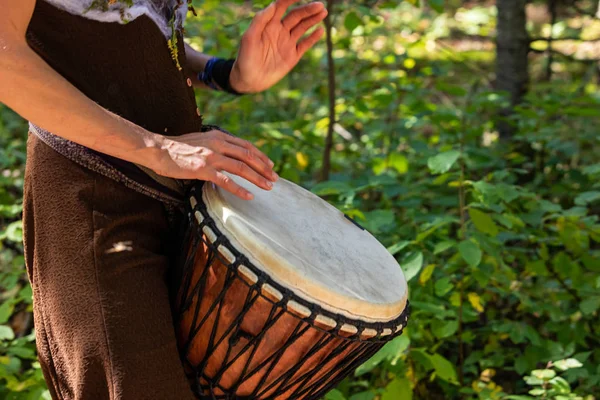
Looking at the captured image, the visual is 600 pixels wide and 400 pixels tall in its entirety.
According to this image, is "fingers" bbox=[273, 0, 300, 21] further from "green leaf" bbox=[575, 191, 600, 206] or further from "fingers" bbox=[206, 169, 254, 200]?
"green leaf" bbox=[575, 191, 600, 206]

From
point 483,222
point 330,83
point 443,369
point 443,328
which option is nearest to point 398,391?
point 443,369

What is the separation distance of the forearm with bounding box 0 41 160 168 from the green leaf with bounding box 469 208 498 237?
4.05 feet

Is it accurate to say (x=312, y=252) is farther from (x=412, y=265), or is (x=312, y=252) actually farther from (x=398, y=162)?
(x=398, y=162)

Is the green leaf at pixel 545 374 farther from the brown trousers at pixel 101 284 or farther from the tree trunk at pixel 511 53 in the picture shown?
the tree trunk at pixel 511 53

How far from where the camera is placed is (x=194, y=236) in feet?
4.28

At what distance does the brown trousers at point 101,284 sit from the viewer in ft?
4.04

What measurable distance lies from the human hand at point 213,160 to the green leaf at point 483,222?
1068mm

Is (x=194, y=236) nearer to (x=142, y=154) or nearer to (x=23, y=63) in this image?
(x=142, y=154)

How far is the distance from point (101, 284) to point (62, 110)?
30cm

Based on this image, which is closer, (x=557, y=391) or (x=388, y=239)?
(x=557, y=391)

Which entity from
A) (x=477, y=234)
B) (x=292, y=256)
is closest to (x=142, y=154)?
(x=292, y=256)

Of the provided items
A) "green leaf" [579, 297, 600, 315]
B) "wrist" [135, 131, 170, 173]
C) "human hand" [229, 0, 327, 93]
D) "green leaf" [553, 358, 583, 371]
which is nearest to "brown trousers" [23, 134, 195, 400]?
"wrist" [135, 131, 170, 173]

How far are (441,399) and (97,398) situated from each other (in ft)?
4.71

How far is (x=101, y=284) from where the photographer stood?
1.23 meters
